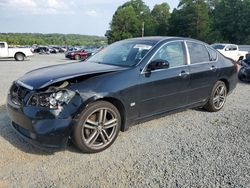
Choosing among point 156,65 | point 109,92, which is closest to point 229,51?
point 156,65

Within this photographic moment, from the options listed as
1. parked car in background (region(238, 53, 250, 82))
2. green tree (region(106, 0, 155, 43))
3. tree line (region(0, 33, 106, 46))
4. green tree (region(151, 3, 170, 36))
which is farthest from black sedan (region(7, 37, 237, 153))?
tree line (region(0, 33, 106, 46))

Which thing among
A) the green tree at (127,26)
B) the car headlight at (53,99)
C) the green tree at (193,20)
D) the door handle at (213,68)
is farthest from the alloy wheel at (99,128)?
the green tree at (127,26)

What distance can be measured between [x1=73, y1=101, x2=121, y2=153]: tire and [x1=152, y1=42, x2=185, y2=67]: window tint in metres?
1.25

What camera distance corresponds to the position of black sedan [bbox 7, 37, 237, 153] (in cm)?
377

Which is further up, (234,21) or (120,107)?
(234,21)

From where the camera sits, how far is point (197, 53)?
5734mm

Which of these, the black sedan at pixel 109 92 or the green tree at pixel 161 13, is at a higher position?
the green tree at pixel 161 13

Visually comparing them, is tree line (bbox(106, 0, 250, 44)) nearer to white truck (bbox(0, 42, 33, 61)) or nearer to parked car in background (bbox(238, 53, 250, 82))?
white truck (bbox(0, 42, 33, 61))

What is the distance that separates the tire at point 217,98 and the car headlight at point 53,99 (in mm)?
3330

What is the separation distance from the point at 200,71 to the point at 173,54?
0.75m

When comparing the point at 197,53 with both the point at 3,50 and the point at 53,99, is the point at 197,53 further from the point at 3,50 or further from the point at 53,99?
the point at 3,50

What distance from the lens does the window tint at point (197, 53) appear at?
5.56 meters

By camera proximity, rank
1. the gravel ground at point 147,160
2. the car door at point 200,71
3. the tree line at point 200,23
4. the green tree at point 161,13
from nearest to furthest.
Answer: the gravel ground at point 147,160, the car door at point 200,71, the tree line at point 200,23, the green tree at point 161,13

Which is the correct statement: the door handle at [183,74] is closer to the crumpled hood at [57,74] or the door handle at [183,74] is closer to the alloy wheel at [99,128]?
the crumpled hood at [57,74]
